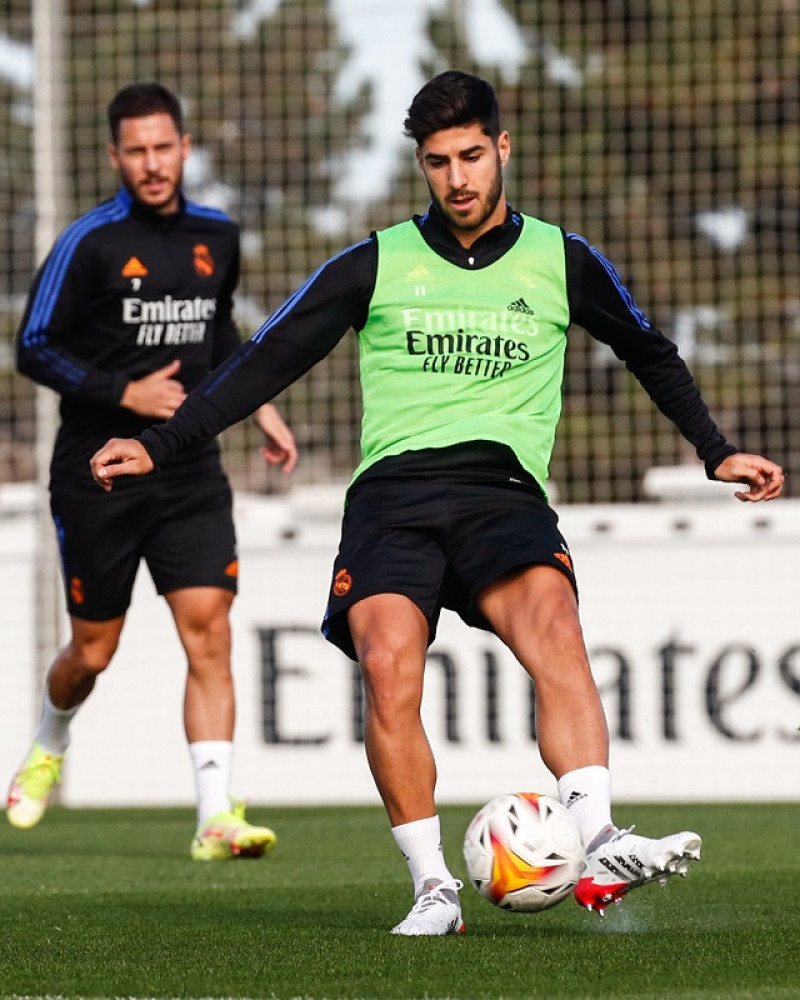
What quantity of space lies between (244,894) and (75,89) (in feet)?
22.2

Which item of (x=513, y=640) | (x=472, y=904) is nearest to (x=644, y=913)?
(x=472, y=904)

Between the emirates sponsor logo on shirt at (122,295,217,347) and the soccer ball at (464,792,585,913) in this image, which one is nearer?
the soccer ball at (464,792,585,913)

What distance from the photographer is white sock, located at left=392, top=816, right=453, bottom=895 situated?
5039mm

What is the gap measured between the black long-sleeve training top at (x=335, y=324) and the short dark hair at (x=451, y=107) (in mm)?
277

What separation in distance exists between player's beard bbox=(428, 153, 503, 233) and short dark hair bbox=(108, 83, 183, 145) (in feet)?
7.15

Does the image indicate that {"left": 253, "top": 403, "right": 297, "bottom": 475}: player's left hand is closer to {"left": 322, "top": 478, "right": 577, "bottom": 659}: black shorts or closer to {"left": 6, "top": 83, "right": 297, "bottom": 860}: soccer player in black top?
{"left": 6, "top": 83, "right": 297, "bottom": 860}: soccer player in black top

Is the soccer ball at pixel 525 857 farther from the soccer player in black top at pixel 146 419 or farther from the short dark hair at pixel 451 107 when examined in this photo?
the soccer player in black top at pixel 146 419

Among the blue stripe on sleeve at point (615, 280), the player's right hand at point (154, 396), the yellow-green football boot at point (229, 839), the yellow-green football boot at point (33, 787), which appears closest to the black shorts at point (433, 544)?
the blue stripe on sleeve at point (615, 280)

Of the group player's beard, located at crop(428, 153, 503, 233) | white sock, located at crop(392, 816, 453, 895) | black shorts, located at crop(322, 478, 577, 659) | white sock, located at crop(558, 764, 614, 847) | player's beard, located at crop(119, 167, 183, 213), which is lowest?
white sock, located at crop(392, 816, 453, 895)

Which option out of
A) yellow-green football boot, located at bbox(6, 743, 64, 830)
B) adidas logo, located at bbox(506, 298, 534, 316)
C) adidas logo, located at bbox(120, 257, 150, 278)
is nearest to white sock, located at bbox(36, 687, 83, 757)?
yellow-green football boot, located at bbox(6, 743, 64, 830)

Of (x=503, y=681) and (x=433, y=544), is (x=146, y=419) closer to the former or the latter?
(x=433, y=544)

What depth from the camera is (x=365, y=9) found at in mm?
11758

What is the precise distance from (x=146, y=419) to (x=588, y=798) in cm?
282

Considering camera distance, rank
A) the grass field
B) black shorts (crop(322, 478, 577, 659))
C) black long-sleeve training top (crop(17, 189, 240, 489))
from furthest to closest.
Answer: black long-sleeve training top (crop(17, 189, 240, 489)) < black shorts (crop(322, 478, 577, 659)) < the grass field
